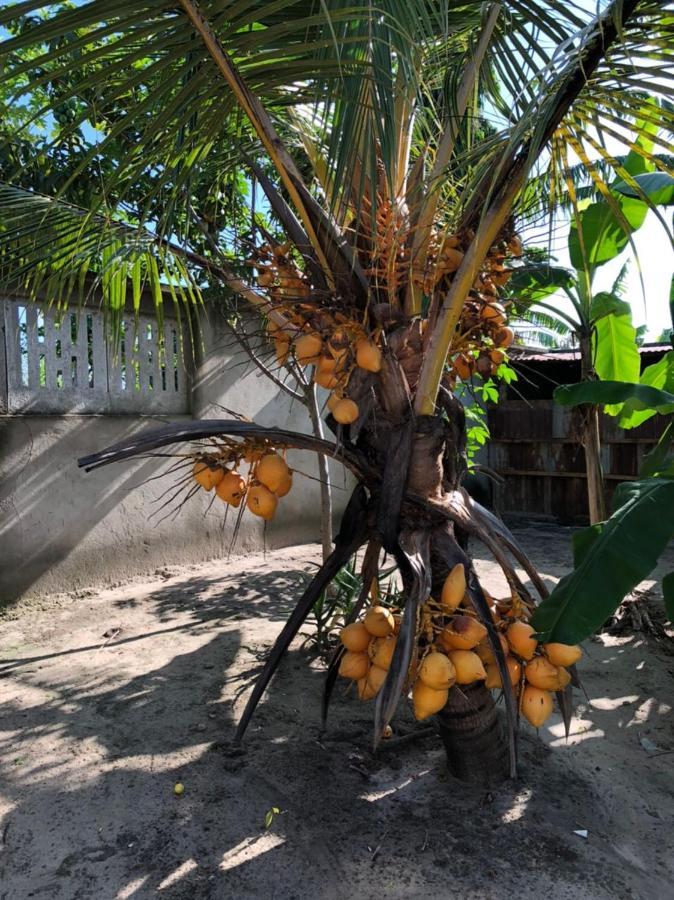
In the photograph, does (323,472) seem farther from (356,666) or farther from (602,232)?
(602,232)

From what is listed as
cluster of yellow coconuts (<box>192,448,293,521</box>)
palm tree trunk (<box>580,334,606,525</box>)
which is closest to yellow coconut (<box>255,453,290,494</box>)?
cluster of yellow coconuts (<box>192,448,293,521</box>)

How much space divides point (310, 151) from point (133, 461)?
4011 millimetres

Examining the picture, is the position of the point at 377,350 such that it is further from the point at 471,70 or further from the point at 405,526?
the point at 471,70

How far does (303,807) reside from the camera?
2.48 m

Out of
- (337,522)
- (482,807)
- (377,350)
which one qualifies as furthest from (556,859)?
(337,522)

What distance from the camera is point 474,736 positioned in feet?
8.28

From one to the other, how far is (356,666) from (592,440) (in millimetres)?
3310

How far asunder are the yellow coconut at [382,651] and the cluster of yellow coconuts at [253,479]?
55 cm

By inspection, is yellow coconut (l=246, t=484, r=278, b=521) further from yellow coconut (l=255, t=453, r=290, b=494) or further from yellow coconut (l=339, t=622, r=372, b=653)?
yellow coconut (l=339, t=622, r=372, b=653)

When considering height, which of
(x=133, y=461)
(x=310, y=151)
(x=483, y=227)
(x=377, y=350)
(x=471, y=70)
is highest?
(x=471, y=70)

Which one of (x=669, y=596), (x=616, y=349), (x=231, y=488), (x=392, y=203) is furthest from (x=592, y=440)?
(x=231, y=488)

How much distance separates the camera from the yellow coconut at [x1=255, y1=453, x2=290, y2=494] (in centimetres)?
218

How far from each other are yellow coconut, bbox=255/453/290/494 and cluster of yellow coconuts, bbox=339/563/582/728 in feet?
1.80

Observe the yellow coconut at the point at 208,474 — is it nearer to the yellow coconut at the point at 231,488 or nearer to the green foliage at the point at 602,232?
the yellow coconut at the point at 231,488
